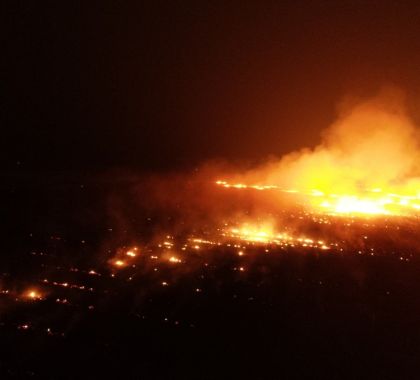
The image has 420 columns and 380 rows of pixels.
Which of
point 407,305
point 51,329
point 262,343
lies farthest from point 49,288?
point 407,305

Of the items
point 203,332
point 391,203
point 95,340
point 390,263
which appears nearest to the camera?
point 95,340

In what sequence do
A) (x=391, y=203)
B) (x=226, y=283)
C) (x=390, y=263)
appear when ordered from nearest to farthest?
(x=226, y=283) → (x=390, y=263) → (x=391, y=203)

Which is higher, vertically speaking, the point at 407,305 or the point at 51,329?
the point at 407,305

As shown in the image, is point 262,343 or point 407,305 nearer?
point 262,343

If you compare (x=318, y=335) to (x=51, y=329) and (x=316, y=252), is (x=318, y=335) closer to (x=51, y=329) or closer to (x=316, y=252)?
(x=51, y=329)

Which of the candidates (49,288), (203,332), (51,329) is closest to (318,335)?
(203,332)

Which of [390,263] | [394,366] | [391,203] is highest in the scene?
[391,203]
